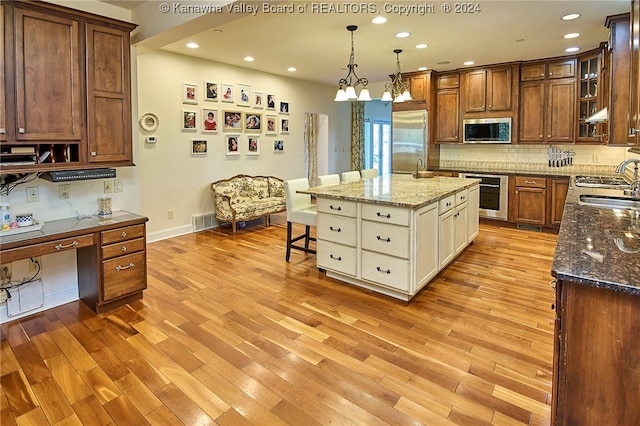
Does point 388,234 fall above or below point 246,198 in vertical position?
below

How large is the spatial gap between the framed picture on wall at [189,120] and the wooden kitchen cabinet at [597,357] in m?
5.55

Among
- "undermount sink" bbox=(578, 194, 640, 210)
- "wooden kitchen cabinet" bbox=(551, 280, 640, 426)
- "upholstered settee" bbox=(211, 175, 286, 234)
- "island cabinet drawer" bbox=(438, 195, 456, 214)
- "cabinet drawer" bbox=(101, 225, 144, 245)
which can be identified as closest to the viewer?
"wooden kitchen cabinet" bbox=(551, 280, 640, 426)

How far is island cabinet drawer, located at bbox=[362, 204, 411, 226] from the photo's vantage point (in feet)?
10.8

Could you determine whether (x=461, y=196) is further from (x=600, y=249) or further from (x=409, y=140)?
(x=409, y=140)

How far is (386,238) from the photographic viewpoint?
11.2ft

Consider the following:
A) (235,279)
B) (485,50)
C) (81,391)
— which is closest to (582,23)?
(485,50)

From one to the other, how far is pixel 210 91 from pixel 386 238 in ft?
13.8

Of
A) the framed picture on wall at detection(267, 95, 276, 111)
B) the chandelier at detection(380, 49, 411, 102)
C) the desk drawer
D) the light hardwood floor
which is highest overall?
the framed picture on wall at detection(267, 95, 276, 111)

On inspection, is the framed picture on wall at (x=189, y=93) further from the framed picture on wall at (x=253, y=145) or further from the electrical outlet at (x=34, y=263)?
the electrical outlet at (x=34, y=263)

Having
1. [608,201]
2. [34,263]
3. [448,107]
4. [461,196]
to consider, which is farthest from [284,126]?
[608,201]

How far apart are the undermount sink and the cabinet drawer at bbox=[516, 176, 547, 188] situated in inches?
109

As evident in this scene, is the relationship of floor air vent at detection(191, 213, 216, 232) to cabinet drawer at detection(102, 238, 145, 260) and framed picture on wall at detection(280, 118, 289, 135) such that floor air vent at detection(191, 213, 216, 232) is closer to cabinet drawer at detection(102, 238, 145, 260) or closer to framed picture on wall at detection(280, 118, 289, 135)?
framed picture on wall at detection(280, 118, 289, 135)

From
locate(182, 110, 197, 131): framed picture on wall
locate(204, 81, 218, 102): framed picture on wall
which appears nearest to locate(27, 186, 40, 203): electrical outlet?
locate(182, 110, 197, 131): framed picture on wall

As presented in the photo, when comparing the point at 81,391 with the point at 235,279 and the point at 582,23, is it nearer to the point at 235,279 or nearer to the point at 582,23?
the point at 235,279
